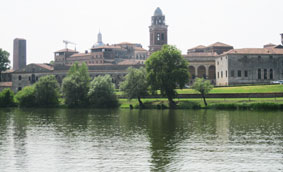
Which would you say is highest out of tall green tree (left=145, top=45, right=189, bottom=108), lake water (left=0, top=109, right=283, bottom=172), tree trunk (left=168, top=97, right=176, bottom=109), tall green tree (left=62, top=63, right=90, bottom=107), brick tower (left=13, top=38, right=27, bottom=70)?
brick tower (left=13, top=38, right=27, bottom=70)

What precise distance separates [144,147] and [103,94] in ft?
145

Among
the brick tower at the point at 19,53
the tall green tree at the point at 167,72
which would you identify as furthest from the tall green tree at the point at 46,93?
the brick tower at the point at 19,53

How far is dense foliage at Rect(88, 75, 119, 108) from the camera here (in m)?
71.0

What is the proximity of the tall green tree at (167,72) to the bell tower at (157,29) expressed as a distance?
5575 cm

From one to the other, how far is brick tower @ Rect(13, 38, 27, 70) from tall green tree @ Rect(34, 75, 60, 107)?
336 ft

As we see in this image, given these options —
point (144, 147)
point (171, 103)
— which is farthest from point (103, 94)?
point (144, 147)

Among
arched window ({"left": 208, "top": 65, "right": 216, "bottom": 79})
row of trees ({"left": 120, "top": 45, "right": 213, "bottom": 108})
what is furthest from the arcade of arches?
row of trees ({"left": 120, "top": 45, "right": 213, "bottom": 108})

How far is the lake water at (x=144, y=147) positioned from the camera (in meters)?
22.1

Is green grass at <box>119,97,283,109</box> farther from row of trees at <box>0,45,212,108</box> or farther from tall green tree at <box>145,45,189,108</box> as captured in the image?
tall green tree at <box>145,45,189,108</box>

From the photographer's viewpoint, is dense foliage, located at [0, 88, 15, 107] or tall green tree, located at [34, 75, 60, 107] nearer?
tall green tree, located at [34, 75, 60, 107]

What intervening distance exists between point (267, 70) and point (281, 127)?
57473 mm

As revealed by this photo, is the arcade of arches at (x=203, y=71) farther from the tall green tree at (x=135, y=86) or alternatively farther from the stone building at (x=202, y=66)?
the tall green tree at (x=135, y=86)

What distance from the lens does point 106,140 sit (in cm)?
3091

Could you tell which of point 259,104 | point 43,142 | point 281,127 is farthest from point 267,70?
point 43,142
